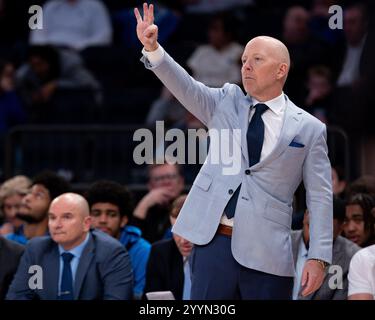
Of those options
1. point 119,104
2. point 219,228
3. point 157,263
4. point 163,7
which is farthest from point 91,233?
point 163,7

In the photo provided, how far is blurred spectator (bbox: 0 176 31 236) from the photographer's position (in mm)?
7754

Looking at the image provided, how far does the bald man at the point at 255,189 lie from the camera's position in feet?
14.8

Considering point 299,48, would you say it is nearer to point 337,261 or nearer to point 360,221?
point 360,221

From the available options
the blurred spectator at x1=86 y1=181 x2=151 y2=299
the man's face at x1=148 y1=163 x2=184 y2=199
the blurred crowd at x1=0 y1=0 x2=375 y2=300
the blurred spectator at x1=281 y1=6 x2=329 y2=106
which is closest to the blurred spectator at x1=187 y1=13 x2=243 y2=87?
the blurred crowd at x1=0 y1=0 x2=375 y2=300

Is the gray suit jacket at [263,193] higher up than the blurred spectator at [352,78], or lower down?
lower down

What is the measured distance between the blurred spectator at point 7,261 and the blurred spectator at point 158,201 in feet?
3.45

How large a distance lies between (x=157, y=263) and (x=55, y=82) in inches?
123

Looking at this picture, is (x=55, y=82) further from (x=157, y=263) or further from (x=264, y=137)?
(x=264, y=137)

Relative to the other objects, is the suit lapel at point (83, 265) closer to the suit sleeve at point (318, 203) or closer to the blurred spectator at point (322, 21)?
the suit sleeve at point (318, 203)

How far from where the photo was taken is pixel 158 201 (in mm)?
7660

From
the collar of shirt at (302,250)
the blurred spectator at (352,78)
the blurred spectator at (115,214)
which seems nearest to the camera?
the collar of shirt at (302,250)

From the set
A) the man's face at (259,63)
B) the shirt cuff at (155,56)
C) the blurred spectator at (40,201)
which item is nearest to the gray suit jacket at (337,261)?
the man's face at (259,63)

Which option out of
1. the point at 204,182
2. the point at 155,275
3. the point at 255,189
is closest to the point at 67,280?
the point at 155,275

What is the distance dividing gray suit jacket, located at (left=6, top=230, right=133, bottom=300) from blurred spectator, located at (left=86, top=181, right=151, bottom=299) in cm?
56
